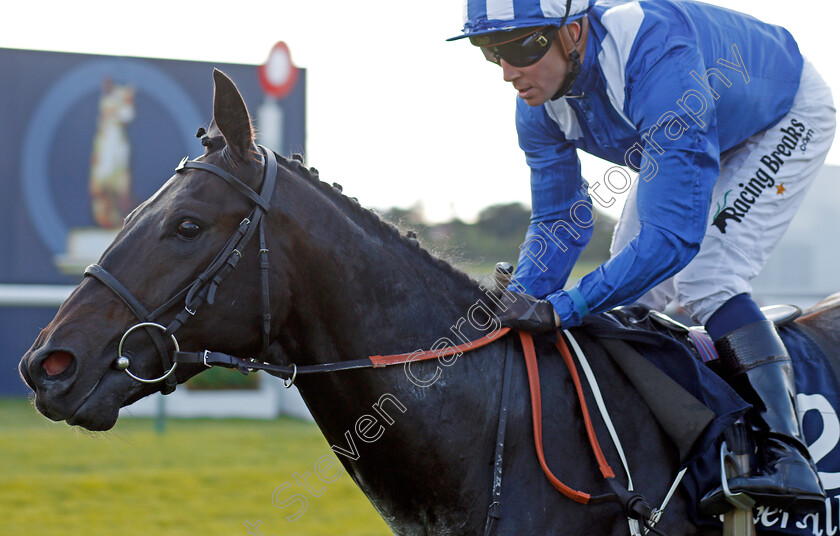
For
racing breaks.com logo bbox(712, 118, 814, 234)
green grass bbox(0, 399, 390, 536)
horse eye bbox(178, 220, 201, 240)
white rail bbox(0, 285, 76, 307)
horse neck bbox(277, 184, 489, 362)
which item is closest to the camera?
horse eye bbox(178, 220, 201, 240)

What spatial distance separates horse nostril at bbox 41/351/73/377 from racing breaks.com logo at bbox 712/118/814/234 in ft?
6.32

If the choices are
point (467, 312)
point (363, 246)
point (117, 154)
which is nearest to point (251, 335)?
point (363, 246)

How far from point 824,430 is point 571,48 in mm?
1371

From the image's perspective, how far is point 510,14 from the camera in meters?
2.35

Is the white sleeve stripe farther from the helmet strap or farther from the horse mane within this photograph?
the horse mane

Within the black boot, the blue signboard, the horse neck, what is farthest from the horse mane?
the blue signboard

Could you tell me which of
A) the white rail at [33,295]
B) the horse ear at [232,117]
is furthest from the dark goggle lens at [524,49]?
the white rail at [33,295]

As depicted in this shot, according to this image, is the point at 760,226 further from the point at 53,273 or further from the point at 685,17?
the point at 53,273

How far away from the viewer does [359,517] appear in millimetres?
5762

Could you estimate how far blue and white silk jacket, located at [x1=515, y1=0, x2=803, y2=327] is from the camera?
2281mm

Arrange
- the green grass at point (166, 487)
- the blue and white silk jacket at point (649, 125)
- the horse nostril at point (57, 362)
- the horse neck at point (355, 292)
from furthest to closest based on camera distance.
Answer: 1. the green grass at point (166, 487)
2. the blue and white silk jacket at point (649, 125)
3. the horse neck at point (355, 292)
4. the horse nostril at point (57, 362)

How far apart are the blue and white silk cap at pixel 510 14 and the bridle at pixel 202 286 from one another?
2.49 feet

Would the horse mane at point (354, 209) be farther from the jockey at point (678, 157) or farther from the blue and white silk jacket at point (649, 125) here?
the blue and white silk jacket at point (649, 125)

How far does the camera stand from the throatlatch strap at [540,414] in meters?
2.18
